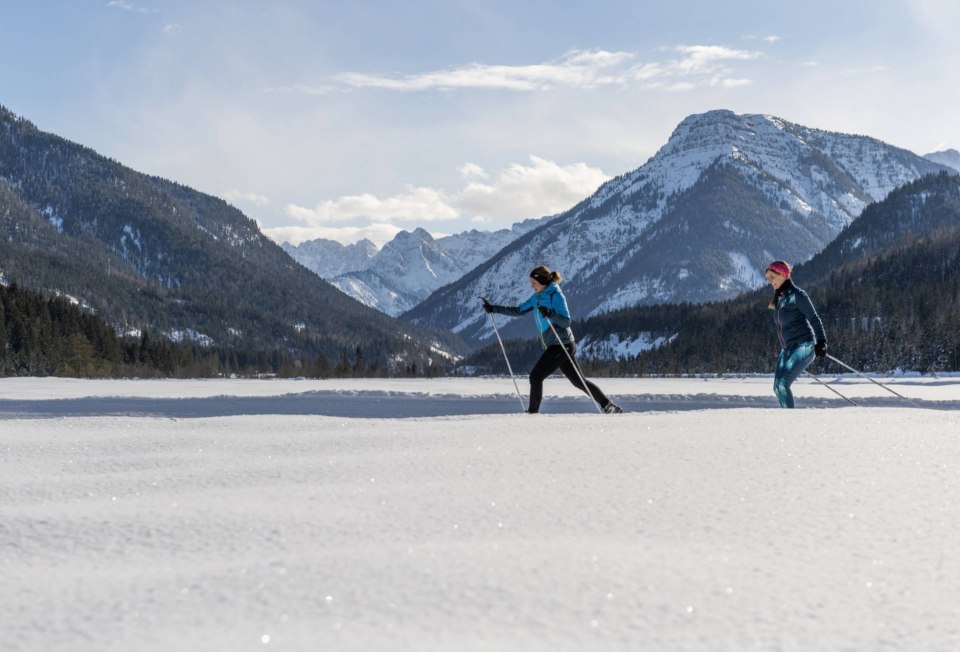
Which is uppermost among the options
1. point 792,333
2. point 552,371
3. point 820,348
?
point 792,333

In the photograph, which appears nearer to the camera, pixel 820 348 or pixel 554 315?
pixel 820 348

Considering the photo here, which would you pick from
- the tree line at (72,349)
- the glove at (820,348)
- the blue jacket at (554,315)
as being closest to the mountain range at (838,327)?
the tree line at (72,349)

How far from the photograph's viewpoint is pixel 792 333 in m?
10.1

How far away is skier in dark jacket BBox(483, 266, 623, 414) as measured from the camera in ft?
32.8

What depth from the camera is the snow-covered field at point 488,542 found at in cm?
233

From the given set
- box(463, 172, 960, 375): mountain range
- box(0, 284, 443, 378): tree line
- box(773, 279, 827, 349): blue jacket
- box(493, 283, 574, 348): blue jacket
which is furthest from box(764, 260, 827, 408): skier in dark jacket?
box(463, 172, 960, 375): mountain range

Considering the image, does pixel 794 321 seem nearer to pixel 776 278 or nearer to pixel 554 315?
pixel 776 278

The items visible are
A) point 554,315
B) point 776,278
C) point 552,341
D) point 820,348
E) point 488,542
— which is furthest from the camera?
point 776,278

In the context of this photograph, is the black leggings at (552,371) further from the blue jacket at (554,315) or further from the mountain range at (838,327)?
the mountain range at (838,327)

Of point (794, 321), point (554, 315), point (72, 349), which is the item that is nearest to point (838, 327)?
point (72, 349)

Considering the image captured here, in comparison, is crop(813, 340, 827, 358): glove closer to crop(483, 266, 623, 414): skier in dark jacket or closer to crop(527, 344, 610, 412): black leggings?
crop(483, 266, 623, 414): skier in dark jacket

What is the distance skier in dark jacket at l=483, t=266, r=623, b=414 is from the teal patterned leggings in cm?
218

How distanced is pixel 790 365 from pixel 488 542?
7996mm

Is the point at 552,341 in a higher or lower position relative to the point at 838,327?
lower
